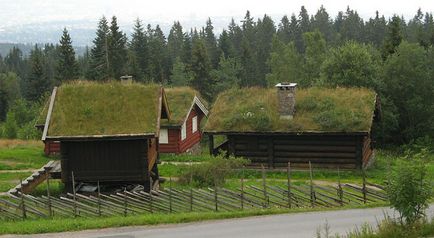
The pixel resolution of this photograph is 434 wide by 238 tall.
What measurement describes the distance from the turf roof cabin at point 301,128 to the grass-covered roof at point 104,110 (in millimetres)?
7263

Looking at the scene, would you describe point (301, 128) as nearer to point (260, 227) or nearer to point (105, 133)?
point (105, 133)

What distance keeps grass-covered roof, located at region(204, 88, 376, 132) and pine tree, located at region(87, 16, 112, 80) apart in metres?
47.3

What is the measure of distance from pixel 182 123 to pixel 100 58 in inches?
1798

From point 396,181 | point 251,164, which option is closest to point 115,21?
point 251,164

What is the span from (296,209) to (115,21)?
210 ft

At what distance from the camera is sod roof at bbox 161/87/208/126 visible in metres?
38.9

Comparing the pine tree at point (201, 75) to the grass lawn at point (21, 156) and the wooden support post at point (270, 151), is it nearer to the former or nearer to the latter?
the grass lawn at point (21, 156)

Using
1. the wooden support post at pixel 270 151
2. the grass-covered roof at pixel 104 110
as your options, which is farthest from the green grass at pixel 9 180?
the wooden support post at pixel 270 151

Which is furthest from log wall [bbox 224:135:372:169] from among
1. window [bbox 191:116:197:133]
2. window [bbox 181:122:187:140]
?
window [bbox 191:116:197:133]

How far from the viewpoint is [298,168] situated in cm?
3212

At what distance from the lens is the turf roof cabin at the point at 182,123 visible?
38550 mm

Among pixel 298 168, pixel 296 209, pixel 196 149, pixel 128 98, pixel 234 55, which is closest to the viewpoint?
pixel 296 209

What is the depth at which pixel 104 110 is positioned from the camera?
2569cm

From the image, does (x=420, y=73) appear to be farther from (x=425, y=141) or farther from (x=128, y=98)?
(x=128, y=98)
